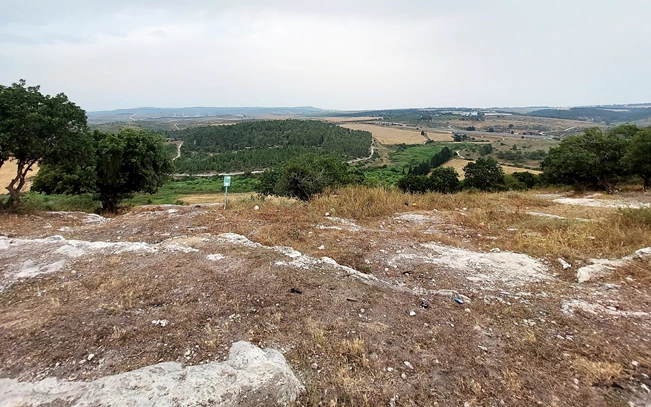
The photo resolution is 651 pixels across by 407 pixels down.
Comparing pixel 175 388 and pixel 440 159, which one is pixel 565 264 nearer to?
pixel 175 388

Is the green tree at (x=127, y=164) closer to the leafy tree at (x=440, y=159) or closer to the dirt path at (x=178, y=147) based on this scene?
the leafy tree at (x=440, y=159)

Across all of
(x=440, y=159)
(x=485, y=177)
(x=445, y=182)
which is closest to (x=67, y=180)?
(x=445, y=182)

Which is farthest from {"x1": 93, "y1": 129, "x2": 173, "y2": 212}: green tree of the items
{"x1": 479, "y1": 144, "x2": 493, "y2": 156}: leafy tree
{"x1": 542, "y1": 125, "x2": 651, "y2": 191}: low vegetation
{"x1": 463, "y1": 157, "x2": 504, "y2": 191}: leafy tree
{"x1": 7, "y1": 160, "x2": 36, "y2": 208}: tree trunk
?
{"x1": 479, "y1": 144, "x2": 493, "y2": 156}: leafy tree

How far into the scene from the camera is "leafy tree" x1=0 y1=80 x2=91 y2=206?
31.9 feet

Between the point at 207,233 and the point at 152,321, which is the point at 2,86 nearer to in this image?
the point at 207,233

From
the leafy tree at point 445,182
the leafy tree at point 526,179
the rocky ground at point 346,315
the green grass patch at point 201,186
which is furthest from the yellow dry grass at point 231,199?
the leafy tree at point 526,179

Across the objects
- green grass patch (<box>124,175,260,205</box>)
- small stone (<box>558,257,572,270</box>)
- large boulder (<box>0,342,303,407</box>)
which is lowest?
green grass patch (<box>124,175,260,205</box>)

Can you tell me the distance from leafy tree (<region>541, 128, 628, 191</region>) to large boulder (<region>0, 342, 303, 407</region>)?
2127 centimetres

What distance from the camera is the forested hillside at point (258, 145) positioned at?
73688 millimetres

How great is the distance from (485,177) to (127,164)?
3111 centimetres

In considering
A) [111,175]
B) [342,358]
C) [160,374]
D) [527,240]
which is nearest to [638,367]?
[342,358]

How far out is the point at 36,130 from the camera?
10.1 m

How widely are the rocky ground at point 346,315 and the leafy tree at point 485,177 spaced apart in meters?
28.5

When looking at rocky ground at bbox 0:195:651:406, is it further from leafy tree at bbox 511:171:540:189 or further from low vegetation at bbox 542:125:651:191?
leafy tree at bbox 511:171:540:189
